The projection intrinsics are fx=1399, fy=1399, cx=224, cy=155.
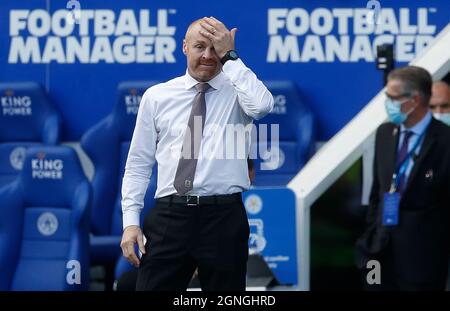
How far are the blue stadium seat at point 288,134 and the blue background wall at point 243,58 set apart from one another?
20cm

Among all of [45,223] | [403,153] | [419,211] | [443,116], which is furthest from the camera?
[45,223]

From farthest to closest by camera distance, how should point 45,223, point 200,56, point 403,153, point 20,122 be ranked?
point 20,122 → point 45,223 → point 403,153 → point 200,56

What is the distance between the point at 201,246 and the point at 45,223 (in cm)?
346

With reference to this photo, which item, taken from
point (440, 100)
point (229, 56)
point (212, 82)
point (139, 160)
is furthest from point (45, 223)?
point (229, 56)

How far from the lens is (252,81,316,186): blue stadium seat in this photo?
888 cm

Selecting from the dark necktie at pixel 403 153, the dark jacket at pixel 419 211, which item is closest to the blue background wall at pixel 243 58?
the dark jacket at pixel 419 211

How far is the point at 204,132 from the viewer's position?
5.29 metres

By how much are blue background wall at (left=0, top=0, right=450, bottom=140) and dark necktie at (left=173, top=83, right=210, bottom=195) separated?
3.97 m

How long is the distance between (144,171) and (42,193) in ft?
10.5

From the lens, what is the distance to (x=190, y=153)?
17.3ft

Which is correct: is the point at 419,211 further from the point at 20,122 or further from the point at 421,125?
the point at 20,122

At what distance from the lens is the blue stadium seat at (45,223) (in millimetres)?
8281

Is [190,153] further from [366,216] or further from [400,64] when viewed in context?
[400,64]

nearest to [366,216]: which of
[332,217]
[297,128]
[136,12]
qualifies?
[332,217]
